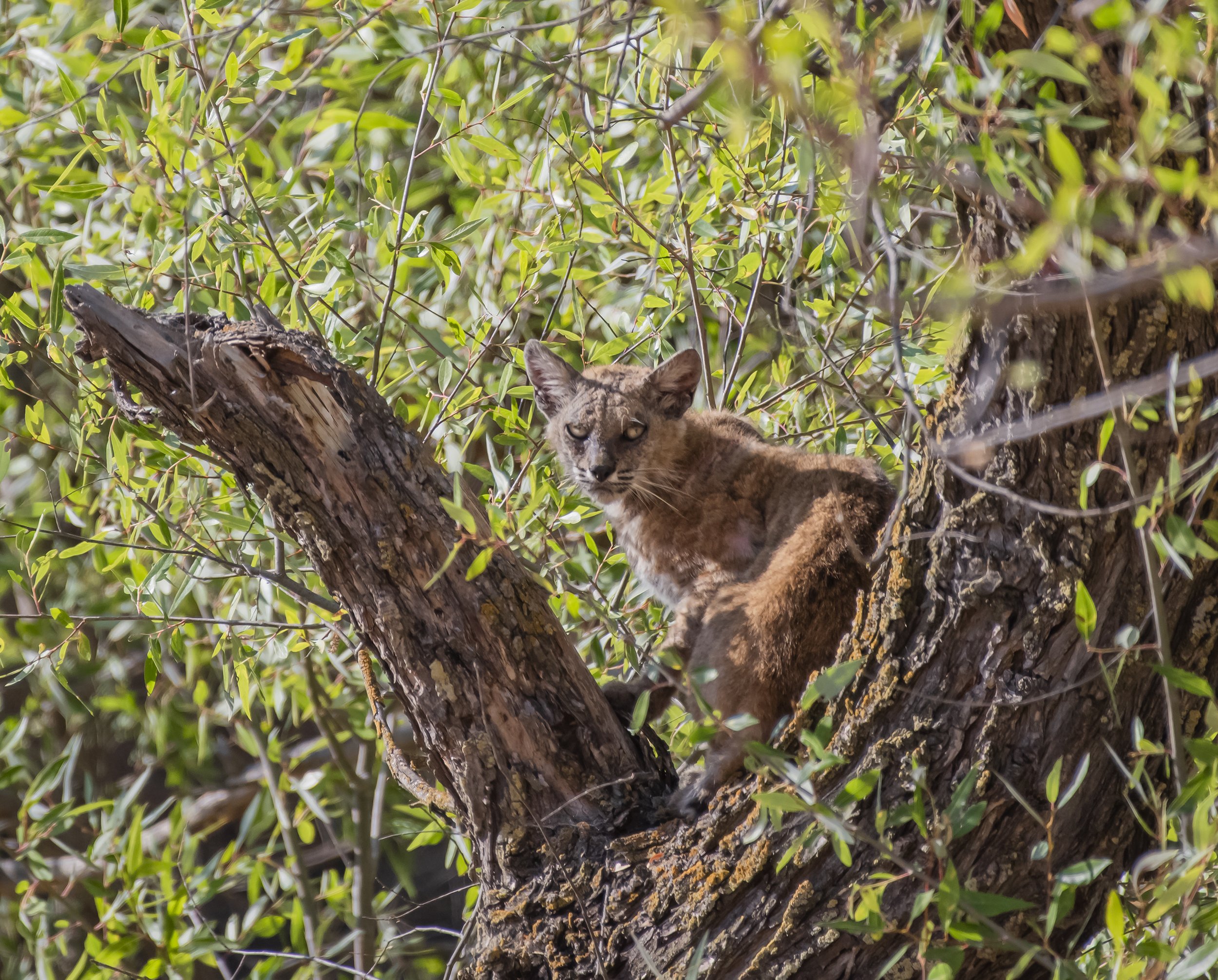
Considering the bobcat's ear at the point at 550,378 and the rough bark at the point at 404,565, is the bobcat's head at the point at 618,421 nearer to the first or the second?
the bobcat's ear at the point at 550,378

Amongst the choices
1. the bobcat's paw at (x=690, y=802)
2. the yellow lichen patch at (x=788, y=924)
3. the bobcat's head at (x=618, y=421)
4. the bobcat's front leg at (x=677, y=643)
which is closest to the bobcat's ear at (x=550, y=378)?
the bobcat's head at (x=618, y=421)

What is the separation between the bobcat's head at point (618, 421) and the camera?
3.90m

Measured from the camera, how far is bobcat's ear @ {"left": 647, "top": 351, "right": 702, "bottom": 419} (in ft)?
13.1

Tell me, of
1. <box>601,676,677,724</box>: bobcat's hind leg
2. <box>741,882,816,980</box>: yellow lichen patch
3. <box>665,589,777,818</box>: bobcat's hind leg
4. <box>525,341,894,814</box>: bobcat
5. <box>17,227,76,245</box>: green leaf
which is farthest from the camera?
<box>17,227,76,245</box>: green leaf

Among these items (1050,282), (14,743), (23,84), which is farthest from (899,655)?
(23,84)

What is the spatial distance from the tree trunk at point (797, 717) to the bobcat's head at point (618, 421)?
1.08 m

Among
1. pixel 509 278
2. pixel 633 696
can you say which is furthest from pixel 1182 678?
pixel 509 278

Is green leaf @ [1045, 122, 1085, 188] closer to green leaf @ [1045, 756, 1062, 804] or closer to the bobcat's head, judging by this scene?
green leaf @ [1045, 756, 1062, 804]

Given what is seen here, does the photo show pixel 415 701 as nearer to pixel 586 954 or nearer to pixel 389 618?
pixel 389 618

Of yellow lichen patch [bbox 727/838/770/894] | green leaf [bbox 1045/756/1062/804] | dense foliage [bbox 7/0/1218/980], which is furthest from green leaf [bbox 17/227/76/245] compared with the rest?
green leaf [bbox 1045/756/1062/804]

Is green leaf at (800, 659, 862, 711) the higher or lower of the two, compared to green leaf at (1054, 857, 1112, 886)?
higher

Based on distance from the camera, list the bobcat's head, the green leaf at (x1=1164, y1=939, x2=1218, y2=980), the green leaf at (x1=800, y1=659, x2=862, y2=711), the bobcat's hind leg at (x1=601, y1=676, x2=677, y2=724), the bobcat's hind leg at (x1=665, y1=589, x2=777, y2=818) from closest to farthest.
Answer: the green leaf at (x1=1164, y1=939, x2=1218, y2=980)
the green leaf at (x1=800, y1=659, x2=862, y2=711)
the bobcat's hind leg at (x1=665, y1=589, x2=777, y2=818)
the bobcat's hind leg at (x1=601, y1=676, x2=677, y2=724)
the bobcat's head

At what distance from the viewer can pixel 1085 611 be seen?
196 centimetres

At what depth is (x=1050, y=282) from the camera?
2.04 metres
